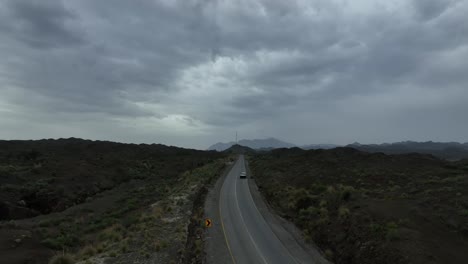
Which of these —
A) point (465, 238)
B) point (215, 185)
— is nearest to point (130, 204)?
point (215, 185)

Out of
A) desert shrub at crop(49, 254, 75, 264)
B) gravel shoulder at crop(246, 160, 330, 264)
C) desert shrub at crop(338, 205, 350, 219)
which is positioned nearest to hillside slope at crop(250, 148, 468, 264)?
desert shrub at crop(338, 205, 350, 219)

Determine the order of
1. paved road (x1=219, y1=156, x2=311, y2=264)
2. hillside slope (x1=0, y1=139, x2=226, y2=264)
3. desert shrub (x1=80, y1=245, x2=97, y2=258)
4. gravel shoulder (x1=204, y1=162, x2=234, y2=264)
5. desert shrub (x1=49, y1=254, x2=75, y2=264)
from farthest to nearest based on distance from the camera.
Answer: paved road (x1=219, y1=156, x2=311, y2=264) → gravel shoulder (x1=204, y1=162, x2=234, y2=264) → hillside slope (x1=0, y1=139, x2=226, y2=264) → desert shrub (x1=80, y1=245, x2=97, y2=258) → desert shrub (x1=49, y1=254, x2=75, y2=264)

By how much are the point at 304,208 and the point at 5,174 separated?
142 ft

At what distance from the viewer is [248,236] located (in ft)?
78.1

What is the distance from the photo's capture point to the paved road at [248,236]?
64.3 ft

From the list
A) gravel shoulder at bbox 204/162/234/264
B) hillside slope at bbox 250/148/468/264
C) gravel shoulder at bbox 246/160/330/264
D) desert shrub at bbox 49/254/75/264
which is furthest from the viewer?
gravel shoulder at bbox 246/160/330/264

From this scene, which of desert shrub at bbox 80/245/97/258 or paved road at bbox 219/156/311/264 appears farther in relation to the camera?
paved road at bbox 219/156/311/264

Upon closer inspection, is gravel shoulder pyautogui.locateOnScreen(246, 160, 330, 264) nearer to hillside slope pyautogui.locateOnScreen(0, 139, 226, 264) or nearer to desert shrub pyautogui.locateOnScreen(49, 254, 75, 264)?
hillside slope pyautogui.locateOnScreen(0, 139, 226, 264)

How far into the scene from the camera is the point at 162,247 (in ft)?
64.9

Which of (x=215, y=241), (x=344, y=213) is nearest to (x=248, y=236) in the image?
(x=215, y=241)

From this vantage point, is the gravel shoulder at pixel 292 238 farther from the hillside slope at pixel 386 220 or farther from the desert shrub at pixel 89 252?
the desert shrub at pixel 89 252

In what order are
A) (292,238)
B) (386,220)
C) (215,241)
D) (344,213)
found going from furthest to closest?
(344,213) → (292,238) → (215,241) → (386,220)

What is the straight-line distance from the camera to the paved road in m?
19.6

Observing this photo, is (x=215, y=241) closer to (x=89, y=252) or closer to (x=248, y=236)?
(x=248, y=236)
